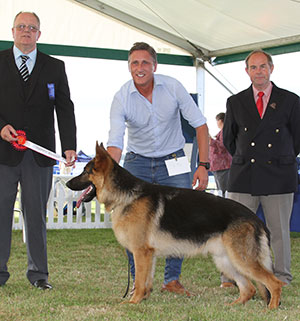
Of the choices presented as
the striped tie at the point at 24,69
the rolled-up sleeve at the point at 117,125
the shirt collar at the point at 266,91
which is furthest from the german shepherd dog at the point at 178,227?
the shirt collar at the point at 266,91

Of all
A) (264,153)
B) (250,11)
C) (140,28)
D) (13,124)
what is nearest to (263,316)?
(264,153)

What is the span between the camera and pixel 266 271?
3.76 m

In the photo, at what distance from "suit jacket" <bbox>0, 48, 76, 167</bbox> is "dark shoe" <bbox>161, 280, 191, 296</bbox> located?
4.97 feet

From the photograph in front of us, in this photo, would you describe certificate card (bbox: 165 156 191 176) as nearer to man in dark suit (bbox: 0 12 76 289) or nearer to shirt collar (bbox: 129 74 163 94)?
shirt collar (bbox: 129 74 163 94)

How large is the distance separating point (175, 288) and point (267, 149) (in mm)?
1550

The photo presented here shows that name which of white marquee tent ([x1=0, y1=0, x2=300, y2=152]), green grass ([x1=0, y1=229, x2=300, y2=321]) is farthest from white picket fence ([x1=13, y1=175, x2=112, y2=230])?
white marquee tent ([x1=0, y1=0, x2=300, y2=152])

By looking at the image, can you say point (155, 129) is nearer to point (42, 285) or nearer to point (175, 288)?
point (175, 288)

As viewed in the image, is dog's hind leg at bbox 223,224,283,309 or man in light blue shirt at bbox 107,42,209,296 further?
man in light blue shirt at bbox 107,42,209,296

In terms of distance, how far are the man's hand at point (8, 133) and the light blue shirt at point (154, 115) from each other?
811 millimetres

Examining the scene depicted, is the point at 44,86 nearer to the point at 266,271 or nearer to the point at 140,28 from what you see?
the point at 266,271

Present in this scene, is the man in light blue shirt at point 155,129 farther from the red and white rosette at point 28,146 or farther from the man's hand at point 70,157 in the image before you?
the red and white rosette at point 28,146

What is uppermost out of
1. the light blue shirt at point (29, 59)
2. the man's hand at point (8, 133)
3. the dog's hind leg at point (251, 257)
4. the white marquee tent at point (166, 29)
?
the white marquee tent at point (166, 29)

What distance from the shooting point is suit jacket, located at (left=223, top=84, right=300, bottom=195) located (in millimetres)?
4688

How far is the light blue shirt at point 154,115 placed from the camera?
436 cm
